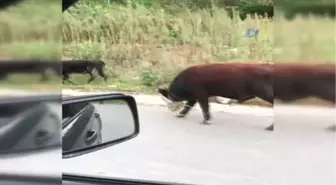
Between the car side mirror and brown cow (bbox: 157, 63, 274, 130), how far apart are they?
0.15 metres

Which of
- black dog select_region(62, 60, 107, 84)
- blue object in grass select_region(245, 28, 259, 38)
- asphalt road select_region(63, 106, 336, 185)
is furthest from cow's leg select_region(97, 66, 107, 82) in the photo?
blue object in grass select_region(245, 28, 259, 38)

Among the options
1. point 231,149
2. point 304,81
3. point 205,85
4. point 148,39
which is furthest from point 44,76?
point 304,81

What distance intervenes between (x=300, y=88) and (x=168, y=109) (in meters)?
0.41

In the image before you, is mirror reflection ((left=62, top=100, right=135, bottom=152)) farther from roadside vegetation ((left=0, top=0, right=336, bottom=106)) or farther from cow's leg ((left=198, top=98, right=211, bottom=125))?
cow's leg ((left=198, top=98, right=211, bottom=125))

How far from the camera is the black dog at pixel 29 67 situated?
191 centimetres

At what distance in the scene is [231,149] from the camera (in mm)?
1694

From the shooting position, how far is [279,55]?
1583mm

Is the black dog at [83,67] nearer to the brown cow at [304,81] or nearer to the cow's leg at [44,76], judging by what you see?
the cow's leg at [44,76]

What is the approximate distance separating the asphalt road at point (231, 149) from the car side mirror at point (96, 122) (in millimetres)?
25

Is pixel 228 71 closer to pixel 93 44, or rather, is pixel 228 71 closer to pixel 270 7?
pixel 270 7

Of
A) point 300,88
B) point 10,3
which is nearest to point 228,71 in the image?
point 300,88

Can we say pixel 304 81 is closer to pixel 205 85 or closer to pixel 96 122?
pixel 205 85

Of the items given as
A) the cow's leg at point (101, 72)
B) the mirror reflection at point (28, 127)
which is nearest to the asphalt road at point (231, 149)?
the cow's leg at point (101, 72)

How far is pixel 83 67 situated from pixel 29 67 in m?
0.23
